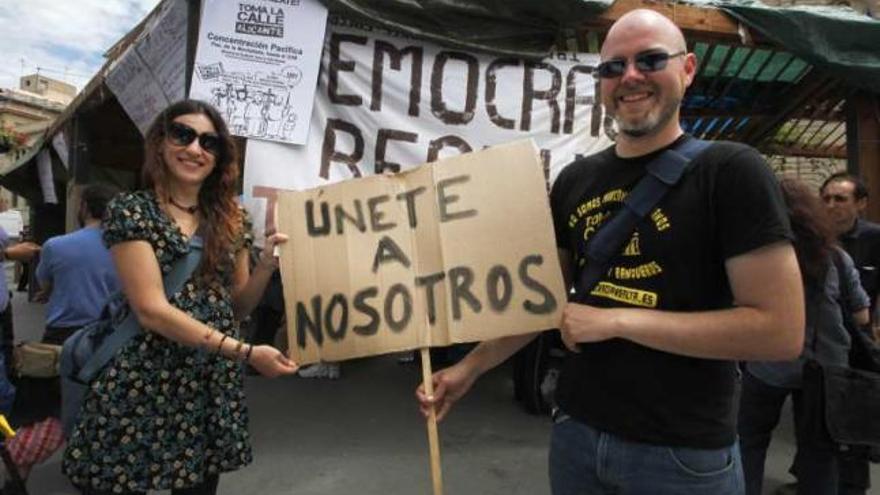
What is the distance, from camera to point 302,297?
2023 millimetres

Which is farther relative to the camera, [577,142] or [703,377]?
[577,142]

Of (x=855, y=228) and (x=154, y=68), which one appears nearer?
(x=855, y=228)

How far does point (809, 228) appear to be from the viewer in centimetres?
299

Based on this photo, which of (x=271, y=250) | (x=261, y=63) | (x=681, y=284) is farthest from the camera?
(x=261, y=63)

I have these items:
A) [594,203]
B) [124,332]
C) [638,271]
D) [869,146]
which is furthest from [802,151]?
[124,332]

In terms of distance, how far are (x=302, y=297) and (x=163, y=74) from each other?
3.26 metres

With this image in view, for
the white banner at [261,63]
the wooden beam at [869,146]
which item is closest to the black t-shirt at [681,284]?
the white banner at [261,63]

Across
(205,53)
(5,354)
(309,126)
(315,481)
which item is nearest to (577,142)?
(309,126)

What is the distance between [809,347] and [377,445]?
285 cm

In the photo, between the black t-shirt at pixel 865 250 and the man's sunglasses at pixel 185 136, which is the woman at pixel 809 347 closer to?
the black t-shirt at pixel 865 250

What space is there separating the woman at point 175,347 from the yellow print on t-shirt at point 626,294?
95cm

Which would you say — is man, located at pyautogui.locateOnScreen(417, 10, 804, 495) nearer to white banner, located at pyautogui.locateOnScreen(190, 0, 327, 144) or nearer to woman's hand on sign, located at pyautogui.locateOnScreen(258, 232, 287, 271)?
woman's hand on sign, located at pyautogui.locateOnScreen(258, 232, 287, 271)

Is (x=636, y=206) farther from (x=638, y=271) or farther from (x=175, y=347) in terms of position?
(x=175, y=347)

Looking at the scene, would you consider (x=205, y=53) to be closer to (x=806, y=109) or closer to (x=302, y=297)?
(x=302, y=297)
